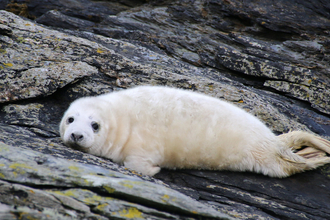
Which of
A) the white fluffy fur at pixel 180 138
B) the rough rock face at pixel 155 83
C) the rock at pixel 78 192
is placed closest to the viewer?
the rock at pixel 78 192

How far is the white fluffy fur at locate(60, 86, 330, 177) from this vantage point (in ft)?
12.9

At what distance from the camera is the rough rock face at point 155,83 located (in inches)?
100

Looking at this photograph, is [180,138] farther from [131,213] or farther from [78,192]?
[78,192]

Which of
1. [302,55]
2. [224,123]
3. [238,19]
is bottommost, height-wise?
[224,123]

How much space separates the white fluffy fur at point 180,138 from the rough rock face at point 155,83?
0.19 m

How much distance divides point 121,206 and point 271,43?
7035mm

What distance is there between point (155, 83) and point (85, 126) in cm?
194

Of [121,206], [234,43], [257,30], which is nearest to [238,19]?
[257,30]

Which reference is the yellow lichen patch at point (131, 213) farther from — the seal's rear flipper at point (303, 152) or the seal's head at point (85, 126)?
the seal's rear flipper at point (303, 152)

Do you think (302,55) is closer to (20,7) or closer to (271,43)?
(271,43)

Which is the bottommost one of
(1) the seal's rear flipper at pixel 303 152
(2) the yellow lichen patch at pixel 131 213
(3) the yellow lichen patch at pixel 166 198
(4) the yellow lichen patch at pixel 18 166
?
(2) the yellow lichen patch at pixel 131 213

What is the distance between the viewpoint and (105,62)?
18.2 ft

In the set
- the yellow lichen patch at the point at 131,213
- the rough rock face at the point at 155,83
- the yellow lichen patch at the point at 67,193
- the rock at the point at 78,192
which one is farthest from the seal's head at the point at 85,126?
the yellow lichen patch at the point at 131,213

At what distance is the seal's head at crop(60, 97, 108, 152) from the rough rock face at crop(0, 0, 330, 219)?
0.23m
